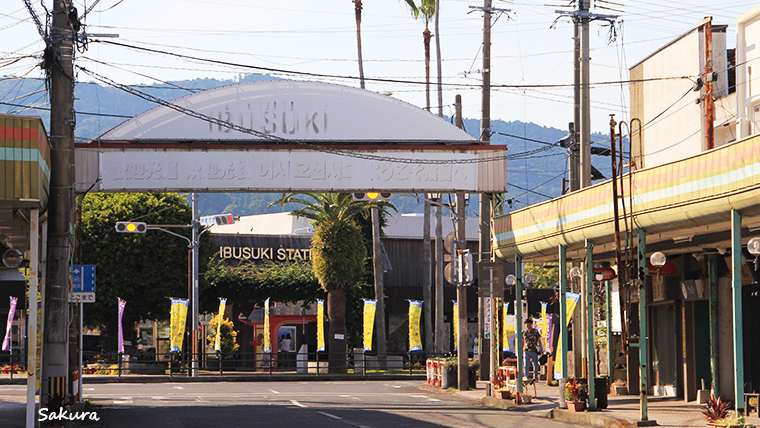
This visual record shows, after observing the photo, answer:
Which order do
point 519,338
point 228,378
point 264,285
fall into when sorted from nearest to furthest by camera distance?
point 519,338 → point 228,378 → point 264,285

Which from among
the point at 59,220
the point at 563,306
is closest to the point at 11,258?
the point at 59,220

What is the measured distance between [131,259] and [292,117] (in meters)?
23.1

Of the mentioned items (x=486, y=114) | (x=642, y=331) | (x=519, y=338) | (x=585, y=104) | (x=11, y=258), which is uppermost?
(x=486, y=114)

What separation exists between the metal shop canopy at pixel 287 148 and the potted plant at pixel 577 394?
274 inches

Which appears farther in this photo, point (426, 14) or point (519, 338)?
point (426, 14)

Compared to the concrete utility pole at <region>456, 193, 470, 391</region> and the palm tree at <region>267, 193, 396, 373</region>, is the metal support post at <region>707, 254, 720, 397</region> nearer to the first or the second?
the concrete utility pole at <region>456, 193, 470, 391</region>

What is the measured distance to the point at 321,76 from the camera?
2480cm

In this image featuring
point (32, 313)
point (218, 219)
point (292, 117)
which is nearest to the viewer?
point (32, 313)

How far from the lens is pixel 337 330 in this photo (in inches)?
1697

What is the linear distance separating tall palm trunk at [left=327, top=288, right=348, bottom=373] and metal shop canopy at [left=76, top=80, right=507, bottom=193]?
18.5m

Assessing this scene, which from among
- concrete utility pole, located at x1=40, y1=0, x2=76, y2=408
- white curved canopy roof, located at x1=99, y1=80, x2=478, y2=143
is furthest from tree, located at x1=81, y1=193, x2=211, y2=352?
concrete utility pole, located at x1=40, y1=0, x2=76, y2=408

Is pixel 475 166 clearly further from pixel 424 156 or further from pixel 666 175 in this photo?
pixel 666 175

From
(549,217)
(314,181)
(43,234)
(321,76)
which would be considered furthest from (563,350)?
(43,234)

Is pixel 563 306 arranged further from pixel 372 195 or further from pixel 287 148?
pixel 287 148
